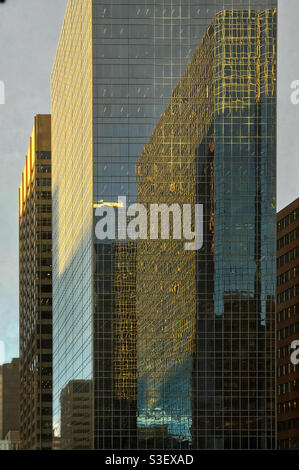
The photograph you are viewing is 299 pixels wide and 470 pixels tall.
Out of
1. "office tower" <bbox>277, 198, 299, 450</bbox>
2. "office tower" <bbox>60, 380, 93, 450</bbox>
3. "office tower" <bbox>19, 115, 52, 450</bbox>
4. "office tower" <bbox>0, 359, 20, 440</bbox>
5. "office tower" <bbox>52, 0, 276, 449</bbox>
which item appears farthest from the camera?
"office tower" <bbox>0, 359, 20, 440</bbox>

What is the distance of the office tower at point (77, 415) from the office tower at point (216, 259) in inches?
241

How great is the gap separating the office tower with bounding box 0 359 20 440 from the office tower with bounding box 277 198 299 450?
301 ft

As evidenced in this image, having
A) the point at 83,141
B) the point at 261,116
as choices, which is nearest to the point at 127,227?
the point at 83,141

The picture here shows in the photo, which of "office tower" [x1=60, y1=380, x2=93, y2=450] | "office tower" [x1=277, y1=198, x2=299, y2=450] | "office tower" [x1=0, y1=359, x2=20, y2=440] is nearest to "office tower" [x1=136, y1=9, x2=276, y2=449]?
"office tower" [x1=60, y1=380, x2=93, y2=450]

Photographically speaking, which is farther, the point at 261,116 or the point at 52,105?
the point at 52,105

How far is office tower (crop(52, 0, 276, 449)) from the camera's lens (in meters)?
91.2

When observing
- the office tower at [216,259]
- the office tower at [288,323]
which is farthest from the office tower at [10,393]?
the office tower at [216,259]

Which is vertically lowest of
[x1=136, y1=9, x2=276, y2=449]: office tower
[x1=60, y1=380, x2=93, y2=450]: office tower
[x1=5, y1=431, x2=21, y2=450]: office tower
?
[x1=5, y1=431, x2=21, y2=450]: office tower

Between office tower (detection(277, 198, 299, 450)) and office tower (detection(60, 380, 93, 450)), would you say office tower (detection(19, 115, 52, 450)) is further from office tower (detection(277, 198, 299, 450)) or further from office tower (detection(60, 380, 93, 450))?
office tower (detection(277, 198, 299, 450))

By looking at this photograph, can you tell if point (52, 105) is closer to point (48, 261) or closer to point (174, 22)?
point (48, 261)

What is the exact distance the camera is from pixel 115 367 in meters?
92.1

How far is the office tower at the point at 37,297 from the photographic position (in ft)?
460

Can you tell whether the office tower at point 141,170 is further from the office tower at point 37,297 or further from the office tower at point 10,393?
the office tower at point 10,393
